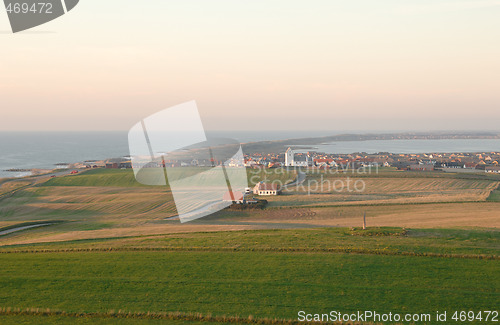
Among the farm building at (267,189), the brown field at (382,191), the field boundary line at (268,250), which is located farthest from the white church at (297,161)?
the field boundary line at (268,250)

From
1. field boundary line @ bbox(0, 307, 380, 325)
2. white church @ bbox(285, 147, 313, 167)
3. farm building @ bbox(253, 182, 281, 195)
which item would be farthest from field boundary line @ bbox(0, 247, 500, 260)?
white church @ bbox(285, 147, 313, 167)

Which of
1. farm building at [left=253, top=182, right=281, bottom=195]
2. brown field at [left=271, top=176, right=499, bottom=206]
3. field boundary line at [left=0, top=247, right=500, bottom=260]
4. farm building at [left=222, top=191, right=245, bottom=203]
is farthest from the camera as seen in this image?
farm building at [left=253, top=182, right=281, bottom=195]

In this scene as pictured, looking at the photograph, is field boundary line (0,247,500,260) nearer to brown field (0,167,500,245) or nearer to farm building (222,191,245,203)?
brown field (0,167,500,245)

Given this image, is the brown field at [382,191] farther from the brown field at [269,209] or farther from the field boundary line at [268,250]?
the field boundary line at [268,250]

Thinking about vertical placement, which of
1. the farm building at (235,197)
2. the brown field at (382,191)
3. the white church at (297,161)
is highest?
the farm building at (235,197)

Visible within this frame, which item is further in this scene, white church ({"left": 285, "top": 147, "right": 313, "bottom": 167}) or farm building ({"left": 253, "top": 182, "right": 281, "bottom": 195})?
white church ({"left": 285, "top": 147, "right": 313, "bottom": 167})

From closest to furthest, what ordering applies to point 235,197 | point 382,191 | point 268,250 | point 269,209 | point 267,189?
point 268,250 → point 269,209 → point 235,197 → point 267,189 → point 382,191

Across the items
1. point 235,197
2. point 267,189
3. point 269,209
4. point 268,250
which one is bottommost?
point 269,209

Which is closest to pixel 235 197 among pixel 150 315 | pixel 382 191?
pixel 382 191

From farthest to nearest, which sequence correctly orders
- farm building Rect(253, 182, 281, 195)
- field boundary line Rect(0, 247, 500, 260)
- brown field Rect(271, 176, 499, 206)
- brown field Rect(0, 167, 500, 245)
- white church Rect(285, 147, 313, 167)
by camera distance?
white church Rect(285, 147, 313, 167)
farm building Rect(253, 182, 281, 195)
brown field Rect(271, 176, 499, 206)
brown field Rect(0, 167, 500, 245)
field boundary line Rect(0, 247, 500, 260)

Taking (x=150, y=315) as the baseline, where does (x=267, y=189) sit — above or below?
below

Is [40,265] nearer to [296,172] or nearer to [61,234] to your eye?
[61,234]

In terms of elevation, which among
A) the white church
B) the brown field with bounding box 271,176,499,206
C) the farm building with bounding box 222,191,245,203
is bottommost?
the brown field with bounding box 271,176,499,206

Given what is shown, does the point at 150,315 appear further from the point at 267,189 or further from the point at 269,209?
the point at 267,189
